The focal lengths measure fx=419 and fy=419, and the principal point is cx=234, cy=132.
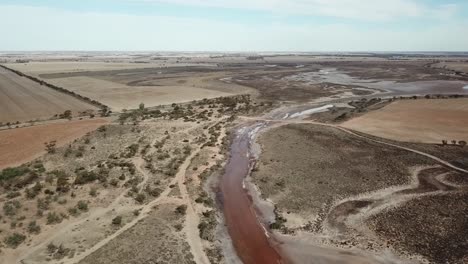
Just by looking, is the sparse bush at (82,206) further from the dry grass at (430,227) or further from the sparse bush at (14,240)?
the dry grass at (430,227)

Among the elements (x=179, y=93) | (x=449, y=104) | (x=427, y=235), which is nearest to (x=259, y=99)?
(x=179, y=93)

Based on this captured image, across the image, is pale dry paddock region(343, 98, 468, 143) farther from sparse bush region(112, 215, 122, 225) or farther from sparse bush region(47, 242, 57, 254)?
sparse bush region(47, 242, 57, 254)

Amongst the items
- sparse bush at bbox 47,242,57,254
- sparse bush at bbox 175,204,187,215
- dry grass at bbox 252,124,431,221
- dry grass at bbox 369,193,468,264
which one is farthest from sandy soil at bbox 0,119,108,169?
dry grass at bbox 369,193,468,264

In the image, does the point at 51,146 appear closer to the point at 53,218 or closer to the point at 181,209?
the point at 53,218

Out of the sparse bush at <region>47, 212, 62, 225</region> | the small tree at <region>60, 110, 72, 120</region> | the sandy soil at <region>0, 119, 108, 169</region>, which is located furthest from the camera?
the small tree at <region>60, 110, 72, 120</region>

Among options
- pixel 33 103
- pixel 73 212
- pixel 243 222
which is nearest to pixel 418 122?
pixel 243 222
